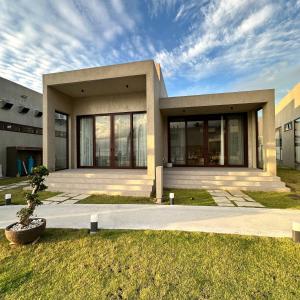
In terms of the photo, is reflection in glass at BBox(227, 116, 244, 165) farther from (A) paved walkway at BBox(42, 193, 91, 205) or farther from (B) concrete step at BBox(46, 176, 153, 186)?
(A) paved walkway at BBox(42, 193, 91, 205)

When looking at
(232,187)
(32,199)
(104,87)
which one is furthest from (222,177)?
(32,199)

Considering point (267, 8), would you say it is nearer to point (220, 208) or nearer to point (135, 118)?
point (135, 118)

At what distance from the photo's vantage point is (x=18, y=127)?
35.5 feet

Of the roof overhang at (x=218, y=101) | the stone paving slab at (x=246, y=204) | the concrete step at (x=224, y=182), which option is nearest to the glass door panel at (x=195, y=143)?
the roof overhang at (x=218, y=101)

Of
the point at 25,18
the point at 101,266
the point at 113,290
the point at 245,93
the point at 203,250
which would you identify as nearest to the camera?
the point at 113,290

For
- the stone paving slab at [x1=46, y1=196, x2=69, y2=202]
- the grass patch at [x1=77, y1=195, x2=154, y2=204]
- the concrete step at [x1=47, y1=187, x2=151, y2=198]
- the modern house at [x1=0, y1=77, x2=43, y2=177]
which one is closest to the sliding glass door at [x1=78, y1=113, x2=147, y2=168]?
the concrete step at [x1=47, y1=187, x2=151, y2=198]

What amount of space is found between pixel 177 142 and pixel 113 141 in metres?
3.33

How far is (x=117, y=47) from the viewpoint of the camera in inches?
313

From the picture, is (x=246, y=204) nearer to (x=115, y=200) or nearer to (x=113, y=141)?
(x=115, y=200)

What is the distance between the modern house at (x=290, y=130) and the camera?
11.8m

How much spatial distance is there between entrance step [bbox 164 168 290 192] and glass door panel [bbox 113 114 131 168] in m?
2.18

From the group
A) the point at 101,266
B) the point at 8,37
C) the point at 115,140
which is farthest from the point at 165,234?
the point at 8,37

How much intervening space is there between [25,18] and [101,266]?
7.52 m

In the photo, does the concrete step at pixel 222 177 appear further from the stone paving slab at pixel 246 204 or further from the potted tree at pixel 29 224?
the potted tree at pixel 29 224
